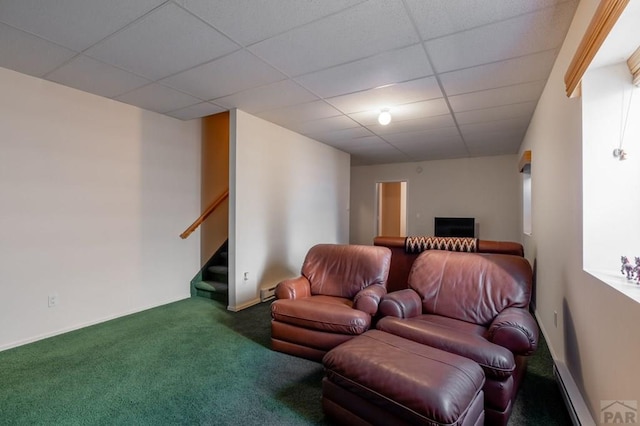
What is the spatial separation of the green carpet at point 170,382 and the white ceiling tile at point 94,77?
2.40 meters

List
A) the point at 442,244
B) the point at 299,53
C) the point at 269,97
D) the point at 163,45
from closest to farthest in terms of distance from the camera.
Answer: the point at 163,45 < the point at 299,53 < the point at 442,244 < the point at 269,97

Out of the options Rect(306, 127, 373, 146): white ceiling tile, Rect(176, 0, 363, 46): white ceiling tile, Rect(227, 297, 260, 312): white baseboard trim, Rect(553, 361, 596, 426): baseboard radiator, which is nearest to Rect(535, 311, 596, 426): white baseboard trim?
Rect(553, 361, 596, 426): baseboard radiator

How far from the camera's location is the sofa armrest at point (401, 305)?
228 cm

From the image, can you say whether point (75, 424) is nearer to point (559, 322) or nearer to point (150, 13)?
point (150, 13)

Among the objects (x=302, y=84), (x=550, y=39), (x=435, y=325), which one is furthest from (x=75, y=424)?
(x=550, y=39)

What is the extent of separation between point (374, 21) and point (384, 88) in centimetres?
109

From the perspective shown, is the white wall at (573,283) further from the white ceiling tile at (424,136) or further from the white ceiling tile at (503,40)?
the white ceiling tile at (424,136)

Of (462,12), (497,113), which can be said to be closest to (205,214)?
(462,12)

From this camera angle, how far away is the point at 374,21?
1927 mm

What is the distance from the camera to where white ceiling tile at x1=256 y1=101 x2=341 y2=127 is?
3500 mm

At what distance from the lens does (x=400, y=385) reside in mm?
1429

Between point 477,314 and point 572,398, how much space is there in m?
0.69

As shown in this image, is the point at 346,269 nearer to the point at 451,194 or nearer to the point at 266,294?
the point at 266,294

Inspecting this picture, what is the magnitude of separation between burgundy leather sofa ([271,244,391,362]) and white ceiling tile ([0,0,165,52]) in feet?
7.66
